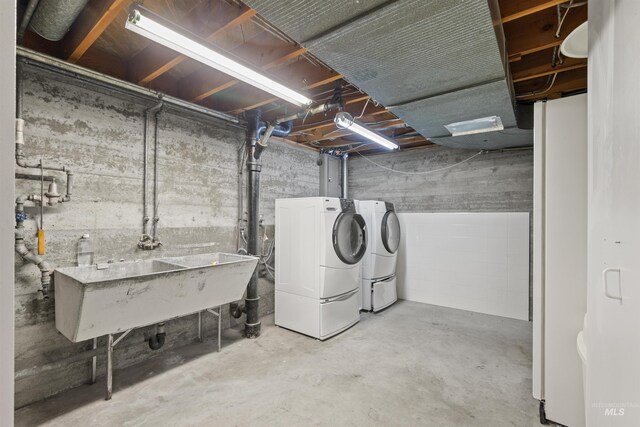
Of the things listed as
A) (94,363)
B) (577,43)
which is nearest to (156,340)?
(94,363)

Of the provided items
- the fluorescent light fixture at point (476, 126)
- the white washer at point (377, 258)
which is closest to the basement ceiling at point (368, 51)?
the fluorescent light fixture at point (476, 126)

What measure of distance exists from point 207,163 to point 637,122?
3.50 metres

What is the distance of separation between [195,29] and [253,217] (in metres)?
2.03

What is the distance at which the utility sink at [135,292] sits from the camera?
6.75 feet

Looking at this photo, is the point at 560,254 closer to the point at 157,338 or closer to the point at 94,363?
the point at 157,338

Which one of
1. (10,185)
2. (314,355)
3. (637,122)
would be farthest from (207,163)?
(637,122)

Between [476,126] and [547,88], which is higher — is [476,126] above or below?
below

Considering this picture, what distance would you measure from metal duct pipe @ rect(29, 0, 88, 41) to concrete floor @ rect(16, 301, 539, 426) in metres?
2.63

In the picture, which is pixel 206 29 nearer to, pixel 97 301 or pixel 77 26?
pixel 77 26

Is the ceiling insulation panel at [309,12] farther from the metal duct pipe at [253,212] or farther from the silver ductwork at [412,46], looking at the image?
the metal duct pipe at [253,212]

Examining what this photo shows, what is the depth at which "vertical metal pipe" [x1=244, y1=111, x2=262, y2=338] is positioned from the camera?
11.6 feet

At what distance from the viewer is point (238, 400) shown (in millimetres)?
2318

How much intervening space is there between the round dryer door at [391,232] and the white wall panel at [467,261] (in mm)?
329

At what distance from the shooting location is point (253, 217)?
11.9 ft
